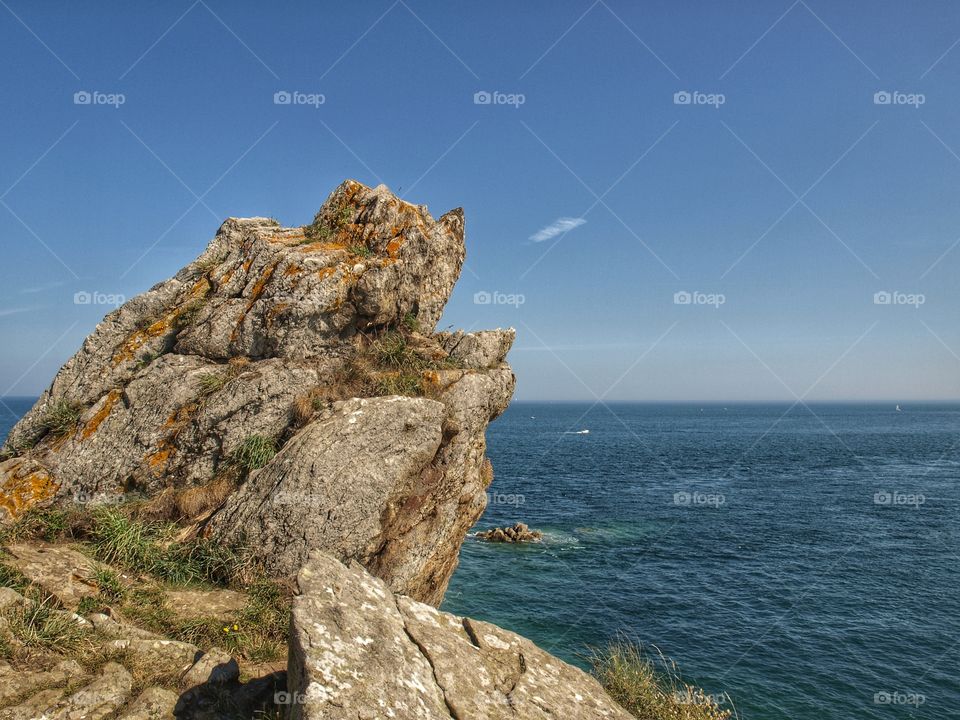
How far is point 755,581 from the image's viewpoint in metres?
31.1

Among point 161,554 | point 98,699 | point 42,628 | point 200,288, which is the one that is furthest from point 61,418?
point 98,699

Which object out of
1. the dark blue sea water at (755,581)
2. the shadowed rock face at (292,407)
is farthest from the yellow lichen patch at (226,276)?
the dark blue sea water at (755,581)

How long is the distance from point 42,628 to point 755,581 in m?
33.1

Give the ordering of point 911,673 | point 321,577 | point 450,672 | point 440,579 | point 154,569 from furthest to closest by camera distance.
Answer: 1. point 911,673
2. point 440,579
3. point 154,569
4. point 321,577
5. point 450,672

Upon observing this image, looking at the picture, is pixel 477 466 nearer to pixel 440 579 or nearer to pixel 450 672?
pixel 440 579

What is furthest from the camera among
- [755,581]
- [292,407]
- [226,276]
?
[755,581]

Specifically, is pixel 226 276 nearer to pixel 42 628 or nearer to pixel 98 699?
pixel 42 628

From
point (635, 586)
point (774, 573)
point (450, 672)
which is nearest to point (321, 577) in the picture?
point (450, 672)

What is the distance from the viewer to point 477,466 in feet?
48.2

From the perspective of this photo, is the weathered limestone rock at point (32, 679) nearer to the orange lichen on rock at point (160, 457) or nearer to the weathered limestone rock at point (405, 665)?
the weathered limestone rock at point (405, 665)

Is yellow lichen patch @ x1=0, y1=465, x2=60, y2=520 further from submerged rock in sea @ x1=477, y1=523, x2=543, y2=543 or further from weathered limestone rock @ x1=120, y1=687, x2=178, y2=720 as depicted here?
submerged rock in sea @ x1=477, y1=523, x2=543, y2=543

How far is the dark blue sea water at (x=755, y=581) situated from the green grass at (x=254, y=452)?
8.52m

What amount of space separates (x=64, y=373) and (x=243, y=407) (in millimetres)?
6116

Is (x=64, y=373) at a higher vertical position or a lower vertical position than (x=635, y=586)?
higher
